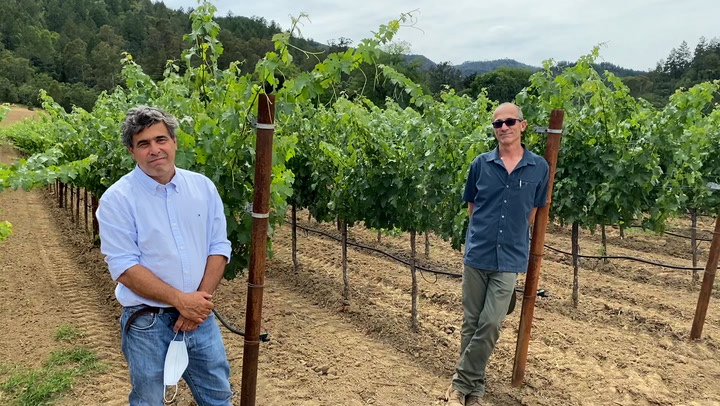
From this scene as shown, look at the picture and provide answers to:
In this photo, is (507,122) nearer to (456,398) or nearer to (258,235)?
(258,235)

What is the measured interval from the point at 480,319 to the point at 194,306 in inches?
86.0

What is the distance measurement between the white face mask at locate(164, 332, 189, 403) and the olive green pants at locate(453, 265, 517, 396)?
2.15 metres

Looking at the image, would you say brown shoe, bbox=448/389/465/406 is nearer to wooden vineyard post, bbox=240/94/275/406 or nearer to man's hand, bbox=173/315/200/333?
wooden vineyard post, bbox=240/94/275/406

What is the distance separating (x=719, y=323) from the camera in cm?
608

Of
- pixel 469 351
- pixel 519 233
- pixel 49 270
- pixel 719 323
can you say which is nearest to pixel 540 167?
pixel 519 233

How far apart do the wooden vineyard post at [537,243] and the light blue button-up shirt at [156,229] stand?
254 cm

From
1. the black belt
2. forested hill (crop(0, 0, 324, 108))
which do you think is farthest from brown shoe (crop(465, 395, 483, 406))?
forested hill (crop(0, 0, 324, 108))

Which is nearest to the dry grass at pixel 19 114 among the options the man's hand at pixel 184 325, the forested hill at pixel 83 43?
the forested hill at pixel 83 43

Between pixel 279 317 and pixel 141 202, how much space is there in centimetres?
401

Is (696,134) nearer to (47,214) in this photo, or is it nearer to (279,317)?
(279,317)

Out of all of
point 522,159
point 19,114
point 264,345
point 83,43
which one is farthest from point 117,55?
point 522,159

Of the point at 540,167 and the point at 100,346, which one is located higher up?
the point at 540,167

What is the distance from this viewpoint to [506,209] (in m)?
3.59

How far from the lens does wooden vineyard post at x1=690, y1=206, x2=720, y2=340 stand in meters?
5.04
